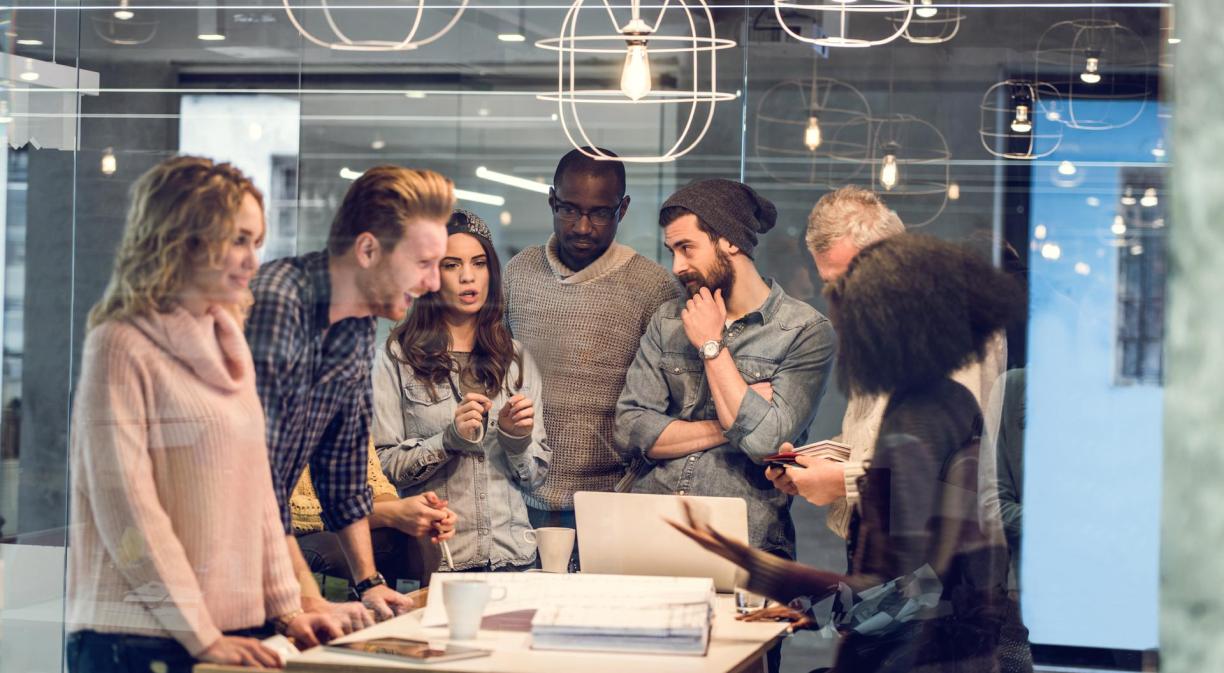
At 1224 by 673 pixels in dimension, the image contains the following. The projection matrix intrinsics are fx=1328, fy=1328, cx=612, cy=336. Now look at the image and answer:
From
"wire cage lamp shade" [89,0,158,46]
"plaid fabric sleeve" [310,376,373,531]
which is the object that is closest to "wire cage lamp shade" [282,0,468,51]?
"wire cage lamp shade" [89,0,158,46]

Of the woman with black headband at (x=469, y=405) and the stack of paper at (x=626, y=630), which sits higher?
the woman with black headband at (x=469, y=405)

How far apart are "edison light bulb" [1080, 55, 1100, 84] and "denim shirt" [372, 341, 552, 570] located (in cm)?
145

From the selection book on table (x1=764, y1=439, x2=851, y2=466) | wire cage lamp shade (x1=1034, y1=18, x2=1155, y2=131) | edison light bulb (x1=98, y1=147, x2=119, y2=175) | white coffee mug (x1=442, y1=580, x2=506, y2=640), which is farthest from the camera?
edison light bulb (x1=98, y1=147, x2=119, y2=175)

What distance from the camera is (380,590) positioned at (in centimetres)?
327

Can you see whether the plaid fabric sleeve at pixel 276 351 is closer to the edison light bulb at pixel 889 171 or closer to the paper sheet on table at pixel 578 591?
the paper sheet on table at pixel 578 591

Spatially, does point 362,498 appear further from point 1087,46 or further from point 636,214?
point 1087,46

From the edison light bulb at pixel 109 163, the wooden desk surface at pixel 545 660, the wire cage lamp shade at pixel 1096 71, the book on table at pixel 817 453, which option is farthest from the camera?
the edison light bulb at pixel 109 163

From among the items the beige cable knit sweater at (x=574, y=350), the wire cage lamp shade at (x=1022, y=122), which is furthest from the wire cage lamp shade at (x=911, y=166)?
the beige cable knit sweater at (x=574, y=350)

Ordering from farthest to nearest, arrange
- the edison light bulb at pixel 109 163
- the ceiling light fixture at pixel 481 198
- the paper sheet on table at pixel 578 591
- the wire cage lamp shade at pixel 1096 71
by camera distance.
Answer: the edison light bulb at pixel 109 163
the ceiling light fixture at pixel 481 198
the wire cage lamp shade at pixel 1096 71
the paper sheet on table at pixel 578 591

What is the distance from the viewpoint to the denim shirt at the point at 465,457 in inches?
128

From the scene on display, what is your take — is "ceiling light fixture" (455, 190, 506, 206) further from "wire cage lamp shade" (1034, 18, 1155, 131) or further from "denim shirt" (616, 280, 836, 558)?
"wire cage lamp shade" (1034, 18, 1155, 131)

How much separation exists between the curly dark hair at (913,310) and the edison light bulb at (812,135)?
0.27 m

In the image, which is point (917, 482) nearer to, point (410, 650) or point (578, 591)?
point (578, 591)

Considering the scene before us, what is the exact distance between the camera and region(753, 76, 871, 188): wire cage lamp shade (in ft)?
10.1
